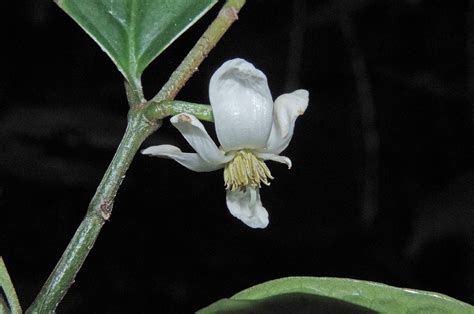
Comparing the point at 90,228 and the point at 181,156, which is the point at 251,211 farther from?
the point at 90,228

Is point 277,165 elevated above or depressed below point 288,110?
above

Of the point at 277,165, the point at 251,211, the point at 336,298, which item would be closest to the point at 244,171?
the point at 251,211

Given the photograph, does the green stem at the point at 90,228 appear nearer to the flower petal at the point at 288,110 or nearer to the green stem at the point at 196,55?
the green stem at the point at 196,55

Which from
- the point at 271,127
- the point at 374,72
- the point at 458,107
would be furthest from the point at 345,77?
the point at 271,127

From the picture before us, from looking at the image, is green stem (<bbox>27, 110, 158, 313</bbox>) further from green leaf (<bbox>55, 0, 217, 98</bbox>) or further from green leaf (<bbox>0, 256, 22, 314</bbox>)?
green leaf (<bbox>55, 0, 217, 98</bbox>)

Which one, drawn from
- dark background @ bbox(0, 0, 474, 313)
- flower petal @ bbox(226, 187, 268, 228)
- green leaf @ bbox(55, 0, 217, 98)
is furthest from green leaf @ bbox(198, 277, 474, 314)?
dark background @ bbox(0, 0, 474, 313)

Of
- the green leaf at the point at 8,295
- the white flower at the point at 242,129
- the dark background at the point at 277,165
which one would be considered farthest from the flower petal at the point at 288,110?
the dark background at the point at 277,165

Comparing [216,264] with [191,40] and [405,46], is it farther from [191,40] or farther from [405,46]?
[405,46]
